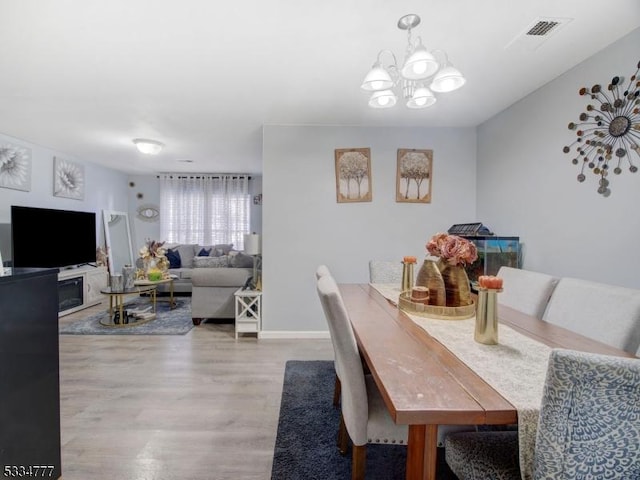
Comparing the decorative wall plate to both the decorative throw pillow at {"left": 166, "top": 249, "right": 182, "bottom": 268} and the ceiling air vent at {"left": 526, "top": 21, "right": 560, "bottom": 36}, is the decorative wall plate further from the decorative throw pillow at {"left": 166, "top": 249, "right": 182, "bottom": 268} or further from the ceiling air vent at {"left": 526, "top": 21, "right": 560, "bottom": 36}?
the ceiling air vent at {"left": 526, "top": 21, "right": 560, "bottom": 36}

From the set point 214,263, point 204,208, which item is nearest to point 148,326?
point 214,263

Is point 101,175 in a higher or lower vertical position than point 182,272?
higher

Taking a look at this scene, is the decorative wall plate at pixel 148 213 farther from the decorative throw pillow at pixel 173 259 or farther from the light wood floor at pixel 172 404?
the light wood floor at pixel 172 404

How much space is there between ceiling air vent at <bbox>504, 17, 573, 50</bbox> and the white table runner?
1.65 m

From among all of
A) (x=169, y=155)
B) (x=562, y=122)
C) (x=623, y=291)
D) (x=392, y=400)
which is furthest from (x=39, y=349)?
(x=169, y=155)

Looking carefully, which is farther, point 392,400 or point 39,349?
point 39,349

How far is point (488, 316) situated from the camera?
1.24m

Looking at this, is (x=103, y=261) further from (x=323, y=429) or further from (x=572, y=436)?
(x=572, y=436)

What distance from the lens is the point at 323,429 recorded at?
190 centimetres

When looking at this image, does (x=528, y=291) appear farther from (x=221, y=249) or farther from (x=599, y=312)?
(x=221, y=249)

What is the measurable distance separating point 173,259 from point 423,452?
19.5 ft

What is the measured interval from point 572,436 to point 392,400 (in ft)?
1.28

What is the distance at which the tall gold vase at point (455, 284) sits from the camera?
167 centimetres

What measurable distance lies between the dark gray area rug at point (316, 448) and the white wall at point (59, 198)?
4.18 metres
